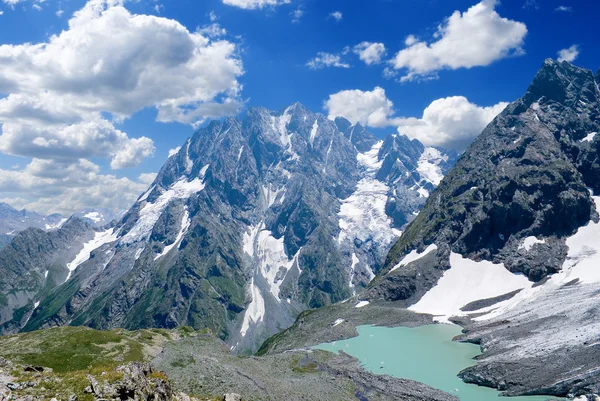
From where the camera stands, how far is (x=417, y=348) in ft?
496

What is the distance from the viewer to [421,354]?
142 m

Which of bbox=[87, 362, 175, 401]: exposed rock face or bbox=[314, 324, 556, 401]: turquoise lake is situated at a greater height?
bbox=[87, 362, 175, 401]: exposed rock face

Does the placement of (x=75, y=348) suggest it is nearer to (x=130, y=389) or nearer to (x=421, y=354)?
(x=130, y=389)

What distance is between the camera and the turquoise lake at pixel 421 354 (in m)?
104

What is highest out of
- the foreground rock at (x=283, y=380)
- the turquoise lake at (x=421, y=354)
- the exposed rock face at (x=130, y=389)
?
the exposed rock face at (x=130, y=389)

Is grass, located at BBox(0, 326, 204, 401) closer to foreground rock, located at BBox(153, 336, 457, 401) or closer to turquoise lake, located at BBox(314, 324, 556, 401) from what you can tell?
foreground rock, located at BBox(153, 336, 457, 401)

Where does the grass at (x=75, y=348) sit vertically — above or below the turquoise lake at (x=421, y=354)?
above

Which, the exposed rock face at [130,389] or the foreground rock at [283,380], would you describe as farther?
the foreground rock at [283,380]

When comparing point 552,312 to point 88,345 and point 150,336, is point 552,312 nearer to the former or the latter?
point 150,336

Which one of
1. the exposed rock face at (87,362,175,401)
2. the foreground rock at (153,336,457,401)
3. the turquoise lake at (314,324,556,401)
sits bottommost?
the turquoise lake at (314,324,556,401)

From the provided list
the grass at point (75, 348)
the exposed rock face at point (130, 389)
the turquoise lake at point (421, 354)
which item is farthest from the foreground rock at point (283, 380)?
the exposed rock face at point (130, 389)

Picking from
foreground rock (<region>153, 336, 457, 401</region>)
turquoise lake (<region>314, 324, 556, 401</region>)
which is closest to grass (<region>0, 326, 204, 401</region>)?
foreground rock (<region>153, 336, 457, 401</region>)

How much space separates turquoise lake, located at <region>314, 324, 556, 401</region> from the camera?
104 meters

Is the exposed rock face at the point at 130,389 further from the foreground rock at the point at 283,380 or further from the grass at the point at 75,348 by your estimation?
the grass at the point at 75,348
